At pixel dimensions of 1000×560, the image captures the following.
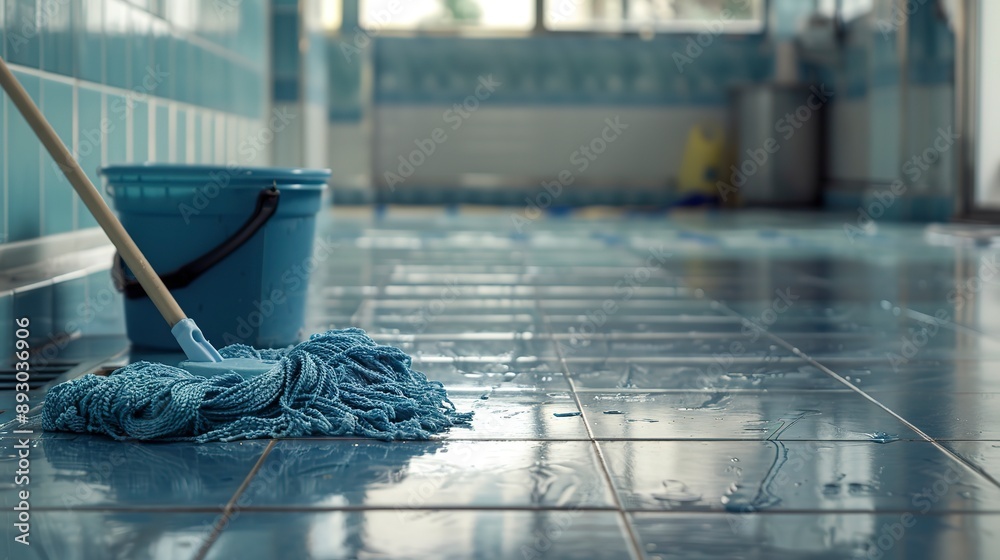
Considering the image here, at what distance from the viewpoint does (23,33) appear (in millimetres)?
1767

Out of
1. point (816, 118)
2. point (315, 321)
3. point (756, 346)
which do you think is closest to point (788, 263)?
point (756, 346)

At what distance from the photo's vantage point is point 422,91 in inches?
284

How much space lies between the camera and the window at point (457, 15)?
7.20 meters

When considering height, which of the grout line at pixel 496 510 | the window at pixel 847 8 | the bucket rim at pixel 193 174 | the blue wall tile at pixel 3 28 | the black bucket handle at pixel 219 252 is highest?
the window at pixel 847 8

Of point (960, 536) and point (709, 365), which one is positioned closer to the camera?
point (960, 536)

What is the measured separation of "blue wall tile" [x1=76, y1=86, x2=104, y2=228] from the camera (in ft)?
6.70

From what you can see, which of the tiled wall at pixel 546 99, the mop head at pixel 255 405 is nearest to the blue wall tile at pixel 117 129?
the mop head at pixel 255 405

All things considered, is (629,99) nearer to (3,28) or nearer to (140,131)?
(140,131)

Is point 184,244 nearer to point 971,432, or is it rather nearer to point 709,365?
point 709,365

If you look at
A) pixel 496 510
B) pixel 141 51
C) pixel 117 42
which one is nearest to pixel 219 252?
pixel 117 42

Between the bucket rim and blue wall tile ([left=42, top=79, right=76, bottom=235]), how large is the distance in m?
0.12

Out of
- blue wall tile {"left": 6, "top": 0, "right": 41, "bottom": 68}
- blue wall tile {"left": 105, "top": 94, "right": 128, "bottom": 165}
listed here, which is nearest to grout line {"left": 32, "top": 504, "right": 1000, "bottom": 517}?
blue wall tile {"left": 6, "top": 0, "right": 41, "bottom": 68}

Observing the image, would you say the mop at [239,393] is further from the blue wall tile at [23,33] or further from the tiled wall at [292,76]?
the tiled wall at [292,76]

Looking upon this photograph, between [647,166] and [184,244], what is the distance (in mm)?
5698
